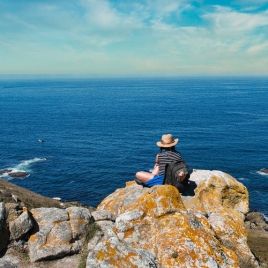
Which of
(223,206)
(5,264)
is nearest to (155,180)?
(223,206)

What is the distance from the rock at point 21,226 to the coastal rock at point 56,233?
1.29 ft

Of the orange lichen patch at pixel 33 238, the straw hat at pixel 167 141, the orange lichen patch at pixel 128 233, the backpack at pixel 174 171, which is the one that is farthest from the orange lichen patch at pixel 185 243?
the orange lichen patch at pixel 33 238

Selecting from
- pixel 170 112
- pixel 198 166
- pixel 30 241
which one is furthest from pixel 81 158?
pixel 170 112

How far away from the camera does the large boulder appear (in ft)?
32.4

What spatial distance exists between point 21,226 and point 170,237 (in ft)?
19.8

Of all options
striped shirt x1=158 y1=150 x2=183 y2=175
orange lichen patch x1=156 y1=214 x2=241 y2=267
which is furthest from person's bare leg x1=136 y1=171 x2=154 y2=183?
orange lichen patch x1=156 y1=214 x2=241 y2=267

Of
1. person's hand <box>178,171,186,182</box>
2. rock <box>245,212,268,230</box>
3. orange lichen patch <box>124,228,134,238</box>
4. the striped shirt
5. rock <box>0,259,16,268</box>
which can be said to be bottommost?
rock <box>245,212,268,230</box>

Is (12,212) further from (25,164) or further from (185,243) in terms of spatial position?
(25,164)

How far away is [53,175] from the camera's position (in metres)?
68.6

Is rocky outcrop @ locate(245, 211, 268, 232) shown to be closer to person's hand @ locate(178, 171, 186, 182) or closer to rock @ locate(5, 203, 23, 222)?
person's hand @ locate(178, 171, 186, 182)

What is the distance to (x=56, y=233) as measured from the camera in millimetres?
12047

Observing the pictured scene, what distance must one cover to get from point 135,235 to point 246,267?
4673mm

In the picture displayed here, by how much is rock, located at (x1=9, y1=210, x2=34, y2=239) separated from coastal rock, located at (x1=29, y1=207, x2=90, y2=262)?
1.29 feet

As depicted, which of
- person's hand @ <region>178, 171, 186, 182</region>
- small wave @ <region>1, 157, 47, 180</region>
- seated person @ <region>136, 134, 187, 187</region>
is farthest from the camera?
small wave @ <region>1, 157, 47, 180</region>
